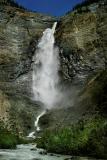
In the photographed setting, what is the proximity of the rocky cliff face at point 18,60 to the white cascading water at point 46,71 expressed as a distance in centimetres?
132

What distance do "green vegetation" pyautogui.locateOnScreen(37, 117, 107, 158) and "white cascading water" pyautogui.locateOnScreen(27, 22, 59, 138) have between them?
40386 millimetres

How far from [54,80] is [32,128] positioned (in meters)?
15.2

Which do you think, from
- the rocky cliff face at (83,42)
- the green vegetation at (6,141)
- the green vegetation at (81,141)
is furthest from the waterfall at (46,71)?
the green vegetation at (81,141)

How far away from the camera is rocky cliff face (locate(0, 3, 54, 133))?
75.5 meters

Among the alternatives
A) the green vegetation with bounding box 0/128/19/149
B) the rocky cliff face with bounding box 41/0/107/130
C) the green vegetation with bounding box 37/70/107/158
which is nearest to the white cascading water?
the rocky cliff face with bounding box 41/0/107/130

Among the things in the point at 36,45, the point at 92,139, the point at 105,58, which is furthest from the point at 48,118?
the point at 92,139

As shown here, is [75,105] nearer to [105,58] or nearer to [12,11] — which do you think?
[105,58]

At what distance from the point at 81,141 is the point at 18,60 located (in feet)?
174

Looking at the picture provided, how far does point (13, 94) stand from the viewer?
81062mm

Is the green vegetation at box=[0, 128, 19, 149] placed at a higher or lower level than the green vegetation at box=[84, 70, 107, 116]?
lower

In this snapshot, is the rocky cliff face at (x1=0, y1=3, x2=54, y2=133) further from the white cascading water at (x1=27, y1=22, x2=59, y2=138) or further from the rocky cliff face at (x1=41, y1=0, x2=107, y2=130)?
the rocky cliff face at (x1=41, y1=0, x2=107, y2=130)

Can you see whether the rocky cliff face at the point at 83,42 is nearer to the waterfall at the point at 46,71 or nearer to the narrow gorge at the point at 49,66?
→ the narrow gorge at the point at 49,66

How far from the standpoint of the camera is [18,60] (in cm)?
8756

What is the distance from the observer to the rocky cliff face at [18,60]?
248 ft
